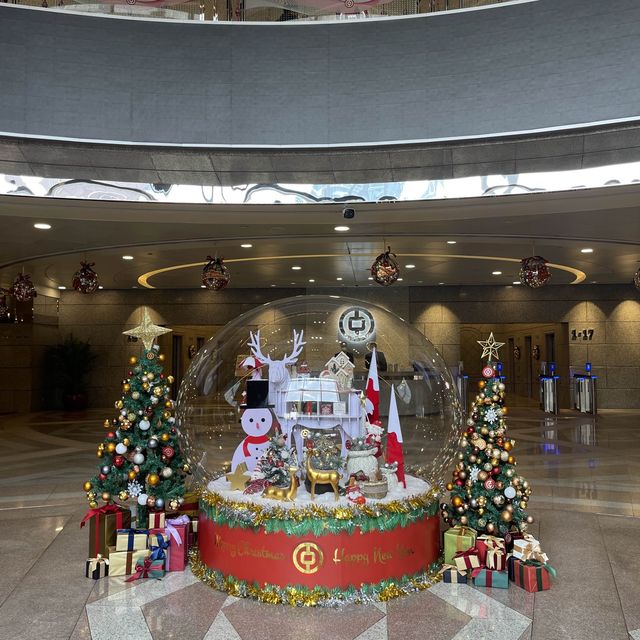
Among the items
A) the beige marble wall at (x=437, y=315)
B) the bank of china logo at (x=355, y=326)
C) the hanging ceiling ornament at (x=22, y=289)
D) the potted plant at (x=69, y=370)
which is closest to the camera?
the bank of china logo at (x=355, y=326)

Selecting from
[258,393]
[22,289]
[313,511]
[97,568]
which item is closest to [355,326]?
[258,393]

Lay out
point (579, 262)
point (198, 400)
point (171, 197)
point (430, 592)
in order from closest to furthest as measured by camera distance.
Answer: point (430, 592) < point (198, 400) < point (171, 197) < point (579, 262)

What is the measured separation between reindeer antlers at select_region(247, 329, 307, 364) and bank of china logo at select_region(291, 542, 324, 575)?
4.33 ft

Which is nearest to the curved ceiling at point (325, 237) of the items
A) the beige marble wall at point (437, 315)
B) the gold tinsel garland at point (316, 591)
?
the beige marble wall at point (437, 315)

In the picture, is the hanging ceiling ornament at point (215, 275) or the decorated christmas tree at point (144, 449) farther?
the hanging ceiling ornament at point (215, 275)

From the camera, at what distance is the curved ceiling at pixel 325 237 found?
7.38 meters

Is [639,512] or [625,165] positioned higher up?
[625,165]

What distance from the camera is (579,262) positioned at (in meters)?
12.7

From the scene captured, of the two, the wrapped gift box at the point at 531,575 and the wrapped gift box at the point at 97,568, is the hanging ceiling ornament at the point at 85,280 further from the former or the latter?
the wrapped gift box at the point at 531,575

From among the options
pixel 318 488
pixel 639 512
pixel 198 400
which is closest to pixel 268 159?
pixel 198 400

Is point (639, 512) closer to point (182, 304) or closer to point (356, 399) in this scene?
point (356, 399)

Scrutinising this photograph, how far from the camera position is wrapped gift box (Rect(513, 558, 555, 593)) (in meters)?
3.96

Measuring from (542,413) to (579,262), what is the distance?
16.1ft

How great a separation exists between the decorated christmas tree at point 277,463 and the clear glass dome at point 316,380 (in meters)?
0.16
